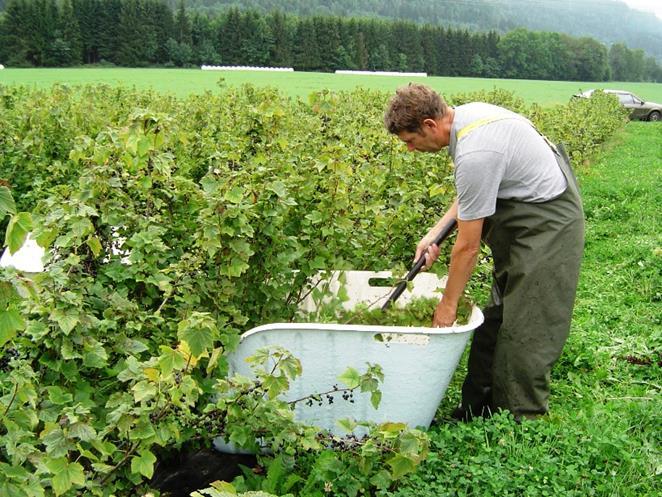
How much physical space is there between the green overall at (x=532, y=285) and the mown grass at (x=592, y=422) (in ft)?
0.59

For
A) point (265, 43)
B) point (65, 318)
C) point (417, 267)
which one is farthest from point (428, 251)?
point (265, 43)

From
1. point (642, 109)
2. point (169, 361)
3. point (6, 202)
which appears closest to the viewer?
point (6, 202)

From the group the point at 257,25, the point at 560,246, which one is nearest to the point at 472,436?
the point at 560,246

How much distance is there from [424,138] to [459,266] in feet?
1.91

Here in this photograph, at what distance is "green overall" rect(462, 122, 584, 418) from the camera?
3291mm

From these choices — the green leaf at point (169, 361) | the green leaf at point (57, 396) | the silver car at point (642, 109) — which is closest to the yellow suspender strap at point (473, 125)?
the green leaf at point (169, 361)

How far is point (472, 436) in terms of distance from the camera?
3.32m

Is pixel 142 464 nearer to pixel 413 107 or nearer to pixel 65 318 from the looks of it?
pixel 65 318

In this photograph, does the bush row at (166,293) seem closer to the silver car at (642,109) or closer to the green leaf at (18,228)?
the green leaf at (18,228)

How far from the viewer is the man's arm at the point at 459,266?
311cm

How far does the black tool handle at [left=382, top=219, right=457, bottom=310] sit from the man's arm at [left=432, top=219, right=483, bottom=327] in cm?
24

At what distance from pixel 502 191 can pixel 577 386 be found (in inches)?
61.4

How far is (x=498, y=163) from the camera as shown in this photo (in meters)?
3.06

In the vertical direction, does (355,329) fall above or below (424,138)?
below
